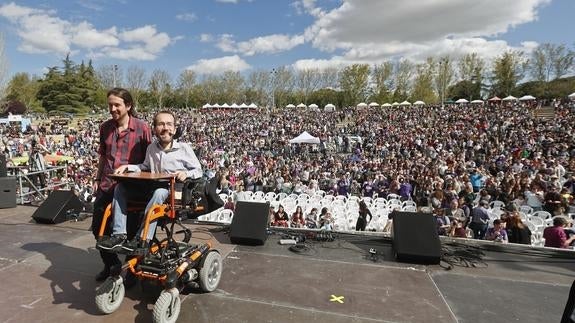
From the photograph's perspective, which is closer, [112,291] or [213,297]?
[112,291]

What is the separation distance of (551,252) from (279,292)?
365cm

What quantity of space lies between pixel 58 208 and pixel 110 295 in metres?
3.49

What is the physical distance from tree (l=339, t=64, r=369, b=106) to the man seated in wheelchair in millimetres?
63448

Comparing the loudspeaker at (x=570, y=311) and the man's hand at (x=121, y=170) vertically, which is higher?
the man's hand at (x=121, y=170)

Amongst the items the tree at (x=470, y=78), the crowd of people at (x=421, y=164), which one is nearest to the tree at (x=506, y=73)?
the tree at (x=470, y=78)

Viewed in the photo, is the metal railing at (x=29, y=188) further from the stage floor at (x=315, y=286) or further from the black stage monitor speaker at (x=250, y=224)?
the black stage monitor speaker at (x=250, y=224)

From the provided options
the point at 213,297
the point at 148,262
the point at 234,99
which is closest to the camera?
the point at 148,262

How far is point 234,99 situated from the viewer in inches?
2879

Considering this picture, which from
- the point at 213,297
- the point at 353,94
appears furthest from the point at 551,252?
the point at 353,94

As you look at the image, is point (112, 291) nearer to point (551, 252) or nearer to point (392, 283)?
point (392, 283)

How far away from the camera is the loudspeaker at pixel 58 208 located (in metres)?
5.33

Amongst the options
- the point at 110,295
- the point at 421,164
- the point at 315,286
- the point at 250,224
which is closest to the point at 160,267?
the point at 110,295

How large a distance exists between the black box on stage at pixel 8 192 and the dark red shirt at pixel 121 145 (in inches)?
177

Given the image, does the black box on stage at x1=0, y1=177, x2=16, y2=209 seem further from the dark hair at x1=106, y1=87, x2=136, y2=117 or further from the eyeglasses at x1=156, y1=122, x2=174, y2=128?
the eyeglasses at x1=156, y1=122, x2=174, y2=128
